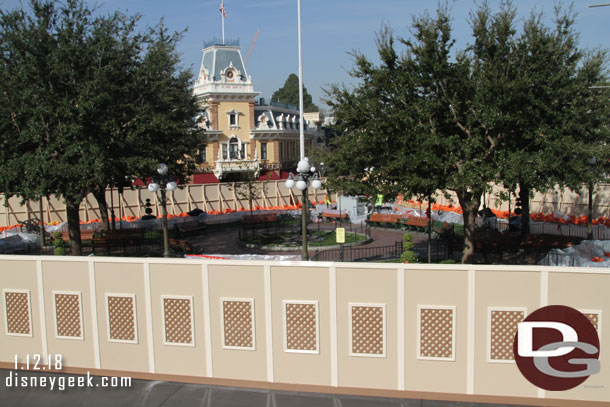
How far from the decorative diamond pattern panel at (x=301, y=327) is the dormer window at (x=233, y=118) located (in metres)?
51.0

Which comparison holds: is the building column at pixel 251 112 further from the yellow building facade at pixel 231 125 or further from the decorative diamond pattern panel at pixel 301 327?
the decorative diamond pattern panel at pixel 301 327

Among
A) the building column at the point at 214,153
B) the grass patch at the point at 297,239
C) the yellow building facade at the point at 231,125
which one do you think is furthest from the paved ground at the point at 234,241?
the building column at the point at 214,153

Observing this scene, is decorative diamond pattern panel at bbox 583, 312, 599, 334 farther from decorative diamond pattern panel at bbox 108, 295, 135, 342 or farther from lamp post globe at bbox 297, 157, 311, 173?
lamp post globe at bbox 297, 157, 311, 173

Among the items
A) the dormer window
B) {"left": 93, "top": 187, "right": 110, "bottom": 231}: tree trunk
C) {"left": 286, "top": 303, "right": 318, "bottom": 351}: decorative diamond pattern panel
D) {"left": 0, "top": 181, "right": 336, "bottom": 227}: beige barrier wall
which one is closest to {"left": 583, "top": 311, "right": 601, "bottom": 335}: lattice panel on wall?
{"left": 286, "top": 303, "right": 318, "bottom": 351}: decorative diamond pattern panel

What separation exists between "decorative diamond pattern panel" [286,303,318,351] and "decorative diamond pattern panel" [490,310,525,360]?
10.1ft

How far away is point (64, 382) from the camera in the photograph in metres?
10.1

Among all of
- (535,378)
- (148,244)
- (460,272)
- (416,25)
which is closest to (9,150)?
(148,244)

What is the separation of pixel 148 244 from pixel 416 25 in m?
17.4

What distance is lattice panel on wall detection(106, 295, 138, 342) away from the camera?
10.0 meters

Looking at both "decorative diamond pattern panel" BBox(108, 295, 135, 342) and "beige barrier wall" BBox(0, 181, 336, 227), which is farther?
"beige barrier wall" BBox(0, 181, 336, 227)

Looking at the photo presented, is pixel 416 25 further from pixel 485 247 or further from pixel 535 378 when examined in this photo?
pixel 535 378

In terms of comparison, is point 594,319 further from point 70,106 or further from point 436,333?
point 70,106

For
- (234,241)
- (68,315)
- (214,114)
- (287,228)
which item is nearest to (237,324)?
(68,315)

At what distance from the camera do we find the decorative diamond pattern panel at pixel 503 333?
8.52 meters
